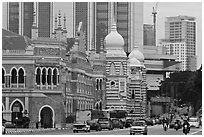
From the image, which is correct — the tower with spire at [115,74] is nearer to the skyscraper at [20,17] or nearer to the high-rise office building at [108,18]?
the high-rise office building at [108,18]

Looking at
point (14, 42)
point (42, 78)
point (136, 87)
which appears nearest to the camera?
point (42, 78)

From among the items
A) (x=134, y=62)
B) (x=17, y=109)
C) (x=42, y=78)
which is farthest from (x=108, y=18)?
(x=17, y=109)

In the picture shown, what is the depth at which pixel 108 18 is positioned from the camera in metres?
188

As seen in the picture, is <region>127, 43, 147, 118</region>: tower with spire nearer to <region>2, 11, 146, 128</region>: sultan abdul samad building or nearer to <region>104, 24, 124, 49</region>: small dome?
<region>104, 24, 124, 49</region>: small dome

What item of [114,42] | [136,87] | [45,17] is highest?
[45,17]

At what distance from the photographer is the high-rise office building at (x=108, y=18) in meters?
185

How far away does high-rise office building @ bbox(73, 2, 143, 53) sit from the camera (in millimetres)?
184625

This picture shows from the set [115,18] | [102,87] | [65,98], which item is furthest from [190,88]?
[115,18]

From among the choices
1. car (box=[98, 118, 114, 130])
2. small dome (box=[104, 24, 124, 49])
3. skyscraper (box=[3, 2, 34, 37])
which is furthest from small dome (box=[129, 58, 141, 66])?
car (box=[98, 118, 114, 130])

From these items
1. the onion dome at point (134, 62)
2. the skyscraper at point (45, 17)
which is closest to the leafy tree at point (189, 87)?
the onion dome at point (134, 62)

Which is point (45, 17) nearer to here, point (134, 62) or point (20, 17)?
point (20, 17)

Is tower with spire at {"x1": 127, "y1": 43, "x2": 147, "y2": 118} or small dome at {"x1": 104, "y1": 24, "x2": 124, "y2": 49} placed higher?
small dome at {"x1": 104, "y1": 24, "x2": 124, "y2": 49}

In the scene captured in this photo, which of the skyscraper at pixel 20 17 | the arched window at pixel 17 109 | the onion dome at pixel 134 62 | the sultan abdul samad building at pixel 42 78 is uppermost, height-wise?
the skyscraper at pixel 20 17

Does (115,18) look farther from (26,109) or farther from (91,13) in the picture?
(26,109)
